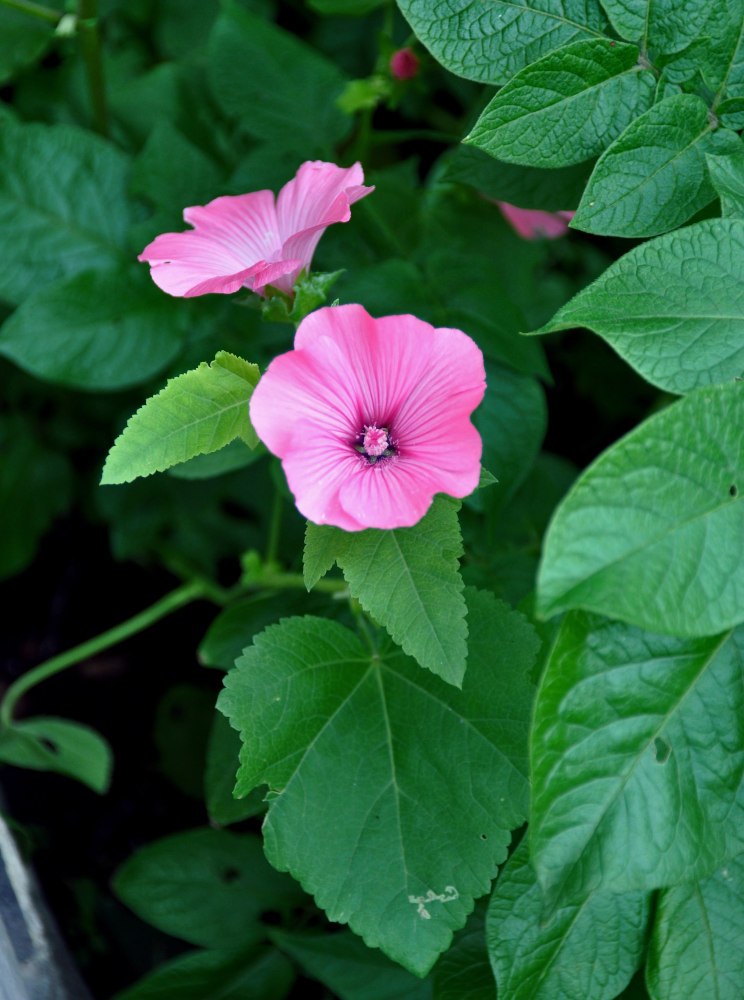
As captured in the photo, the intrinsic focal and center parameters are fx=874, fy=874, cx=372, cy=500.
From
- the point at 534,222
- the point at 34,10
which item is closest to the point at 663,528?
the point at 534,222

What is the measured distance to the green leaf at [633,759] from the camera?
1.68 ft

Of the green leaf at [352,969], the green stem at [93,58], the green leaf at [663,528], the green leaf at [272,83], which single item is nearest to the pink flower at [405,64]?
the green leaf at [272,83]

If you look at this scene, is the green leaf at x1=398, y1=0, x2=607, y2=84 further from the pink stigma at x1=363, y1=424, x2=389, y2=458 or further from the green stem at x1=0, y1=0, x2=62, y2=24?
the green stem at x1=0, y1=0, x2=62, y2=24

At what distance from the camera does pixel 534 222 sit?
1109mm

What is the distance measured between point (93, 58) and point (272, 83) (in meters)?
0.21

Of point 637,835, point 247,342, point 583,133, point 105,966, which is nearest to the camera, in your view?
point 637,835

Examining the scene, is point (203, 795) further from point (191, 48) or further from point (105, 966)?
point (191, 48)

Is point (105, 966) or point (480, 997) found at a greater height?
point (480, 997)

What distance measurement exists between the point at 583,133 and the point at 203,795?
3.28 ft

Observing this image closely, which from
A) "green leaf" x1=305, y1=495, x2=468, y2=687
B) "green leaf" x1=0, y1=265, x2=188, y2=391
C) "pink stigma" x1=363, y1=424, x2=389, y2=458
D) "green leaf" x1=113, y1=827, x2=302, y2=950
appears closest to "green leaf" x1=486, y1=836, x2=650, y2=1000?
"green leaf" x1=305, y1=495, x2=468, y2=687

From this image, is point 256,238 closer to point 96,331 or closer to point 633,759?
point 96,331

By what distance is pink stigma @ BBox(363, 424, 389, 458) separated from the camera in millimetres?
611

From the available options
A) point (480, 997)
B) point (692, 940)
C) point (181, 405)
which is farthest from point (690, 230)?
point (480, 997)

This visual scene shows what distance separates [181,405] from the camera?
0.56 m
